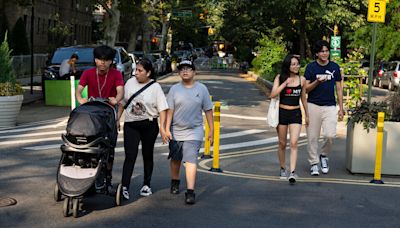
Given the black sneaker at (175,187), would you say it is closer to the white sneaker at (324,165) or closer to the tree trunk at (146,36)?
the white sneaker at (324,165)

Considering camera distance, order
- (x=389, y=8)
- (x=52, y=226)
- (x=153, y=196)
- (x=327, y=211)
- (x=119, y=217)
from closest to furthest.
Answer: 1. (x=52, y=226)
2. (x=119, y=217)
3. (x=327, y=211)
4. (x=153, y=196)
5. (x=389, y=8)

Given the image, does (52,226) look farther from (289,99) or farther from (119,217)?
(289,99)

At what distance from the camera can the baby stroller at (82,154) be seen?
6.73 meters

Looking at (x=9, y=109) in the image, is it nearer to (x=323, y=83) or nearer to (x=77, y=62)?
(x=77, y=62)

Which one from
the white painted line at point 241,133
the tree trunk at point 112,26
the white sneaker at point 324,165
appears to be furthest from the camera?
the tree trunk at point 112,26

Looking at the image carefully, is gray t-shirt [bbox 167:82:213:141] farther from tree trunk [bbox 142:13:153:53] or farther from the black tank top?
tree trunk [bbox 142:13:153:53]

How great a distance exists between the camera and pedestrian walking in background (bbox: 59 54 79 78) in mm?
19781

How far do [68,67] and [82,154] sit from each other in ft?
44.2

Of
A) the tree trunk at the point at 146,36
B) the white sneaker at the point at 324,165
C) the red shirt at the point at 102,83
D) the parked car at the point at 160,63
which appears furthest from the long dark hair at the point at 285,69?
the tree trunk at the point at 146,36

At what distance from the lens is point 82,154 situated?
688 cm

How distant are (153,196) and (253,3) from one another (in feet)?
74.8

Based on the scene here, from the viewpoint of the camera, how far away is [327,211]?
7473mm

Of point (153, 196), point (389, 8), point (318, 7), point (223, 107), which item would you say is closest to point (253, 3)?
point (318, 7)

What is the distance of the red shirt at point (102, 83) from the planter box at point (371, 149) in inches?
157
